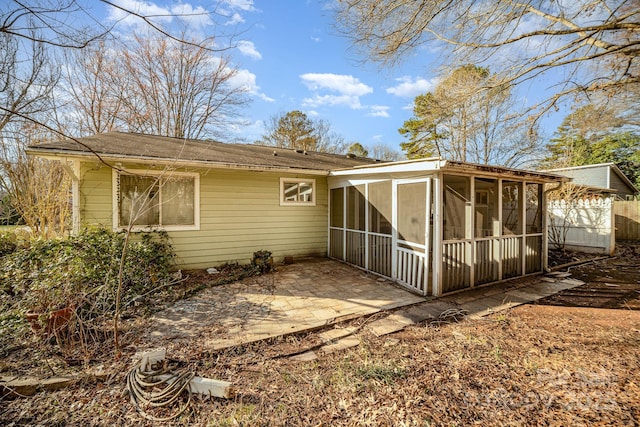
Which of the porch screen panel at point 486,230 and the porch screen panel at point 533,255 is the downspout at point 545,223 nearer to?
the porch screen panel at point 533,255

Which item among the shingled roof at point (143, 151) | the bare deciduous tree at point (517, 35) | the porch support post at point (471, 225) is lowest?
the porch support post at point (471, 225)

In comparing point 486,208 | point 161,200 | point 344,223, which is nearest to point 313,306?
point 344,223

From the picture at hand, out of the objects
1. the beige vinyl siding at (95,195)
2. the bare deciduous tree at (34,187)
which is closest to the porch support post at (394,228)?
the beige vinyl siding at (95,195)

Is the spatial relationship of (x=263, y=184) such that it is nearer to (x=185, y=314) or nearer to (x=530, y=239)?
(x=185, y=314)

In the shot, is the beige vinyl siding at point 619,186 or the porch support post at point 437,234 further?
the beige vinyl siding at point 619,186

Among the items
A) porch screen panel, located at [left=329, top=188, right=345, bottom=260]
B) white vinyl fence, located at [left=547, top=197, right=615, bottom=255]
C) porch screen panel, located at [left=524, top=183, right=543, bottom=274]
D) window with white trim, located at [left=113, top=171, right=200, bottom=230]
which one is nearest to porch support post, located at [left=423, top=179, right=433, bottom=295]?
Result: porch screen panel, located at [left=329, top=188, right=345, bottom=260]

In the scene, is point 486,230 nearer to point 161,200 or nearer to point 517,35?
point 517,35

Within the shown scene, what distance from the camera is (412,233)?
16.4 feet

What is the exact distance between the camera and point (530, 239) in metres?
6.17

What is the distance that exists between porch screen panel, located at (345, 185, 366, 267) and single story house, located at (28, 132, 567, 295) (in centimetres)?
3

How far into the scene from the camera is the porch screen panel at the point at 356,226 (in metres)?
6.32

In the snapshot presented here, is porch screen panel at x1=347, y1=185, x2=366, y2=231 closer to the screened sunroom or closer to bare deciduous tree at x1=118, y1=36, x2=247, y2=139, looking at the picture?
the screened sunroom

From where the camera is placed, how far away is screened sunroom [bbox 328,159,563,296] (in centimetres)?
467

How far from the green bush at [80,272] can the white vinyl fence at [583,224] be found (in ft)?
38.5
